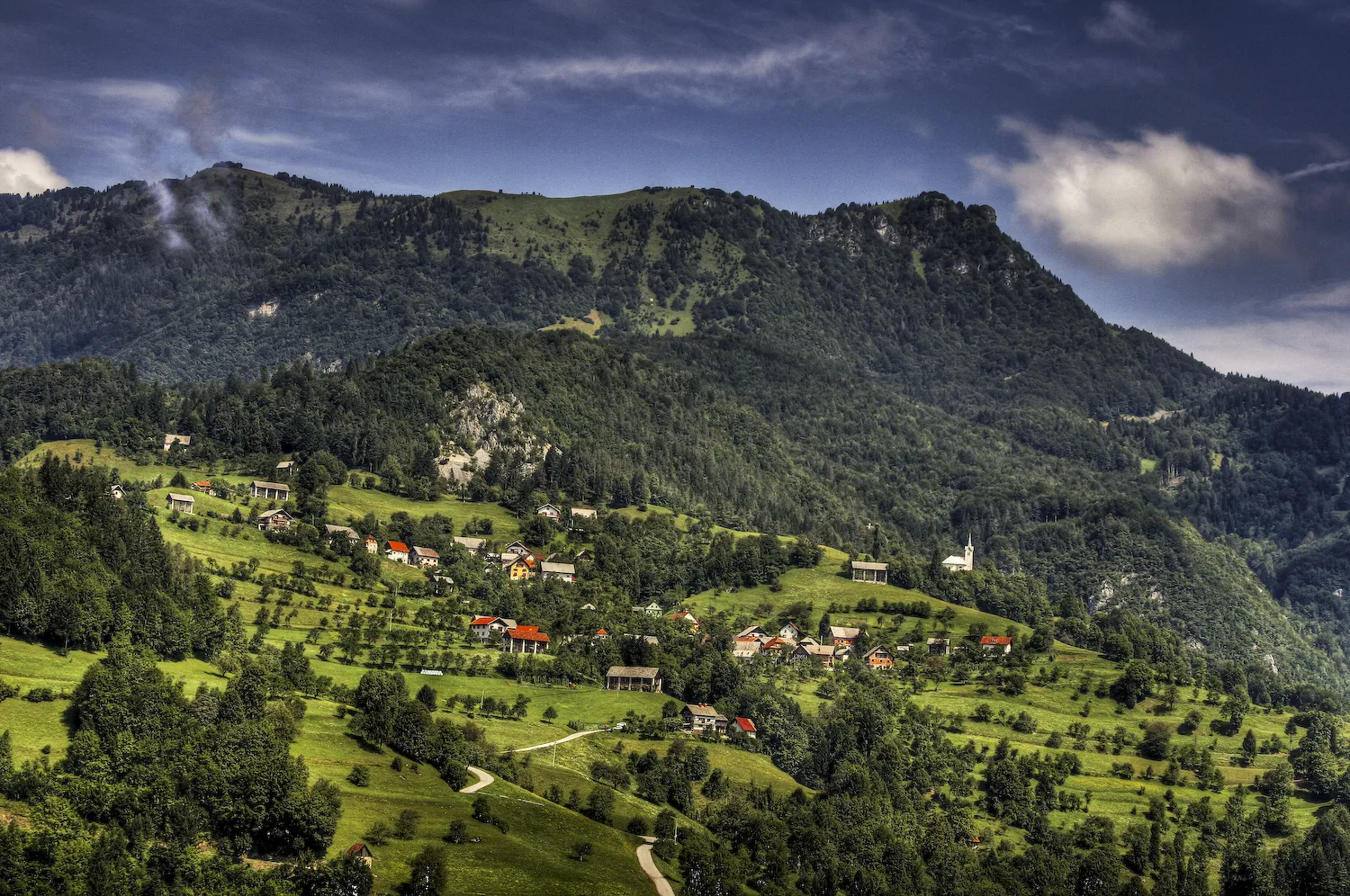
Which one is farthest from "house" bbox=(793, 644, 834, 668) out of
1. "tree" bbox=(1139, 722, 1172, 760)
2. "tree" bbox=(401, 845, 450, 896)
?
"tree" bbox=(401, 845, 450, 896)

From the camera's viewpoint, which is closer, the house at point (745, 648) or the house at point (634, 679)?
the house at point (634, 679)

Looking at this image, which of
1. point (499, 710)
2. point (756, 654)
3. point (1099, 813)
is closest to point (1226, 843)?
point (1099, 813)

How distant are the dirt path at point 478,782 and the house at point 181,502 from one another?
87.0 metres

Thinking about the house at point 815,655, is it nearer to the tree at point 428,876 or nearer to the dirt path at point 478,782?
the dirt path at point 478,782

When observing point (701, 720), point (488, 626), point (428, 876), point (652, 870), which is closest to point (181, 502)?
point (488, 626)

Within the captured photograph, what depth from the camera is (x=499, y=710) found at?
480ft

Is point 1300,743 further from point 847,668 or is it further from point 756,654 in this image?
point 756,654

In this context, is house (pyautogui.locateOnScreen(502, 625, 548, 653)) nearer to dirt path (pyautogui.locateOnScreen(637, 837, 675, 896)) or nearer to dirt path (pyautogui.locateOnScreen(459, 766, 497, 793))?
dirt path (pyautogui.locateOnScreen(459, 766, 497, 793))

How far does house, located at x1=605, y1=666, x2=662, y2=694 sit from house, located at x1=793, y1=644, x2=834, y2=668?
3397cm

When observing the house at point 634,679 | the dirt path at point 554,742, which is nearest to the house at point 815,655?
the house at point 634,679

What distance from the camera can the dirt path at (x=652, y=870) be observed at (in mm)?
106188

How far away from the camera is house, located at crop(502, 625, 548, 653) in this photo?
A: 17525 centimetres

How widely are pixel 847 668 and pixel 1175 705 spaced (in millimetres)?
46968

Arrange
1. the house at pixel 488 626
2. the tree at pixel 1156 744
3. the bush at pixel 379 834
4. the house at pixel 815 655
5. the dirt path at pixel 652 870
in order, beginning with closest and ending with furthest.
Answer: the bush at pixel 379 834 < the dirt path at pixel 652 870 < the tree at pixel 1156 744 < the house at pixel 488 626 < the house at pixel 815 655
